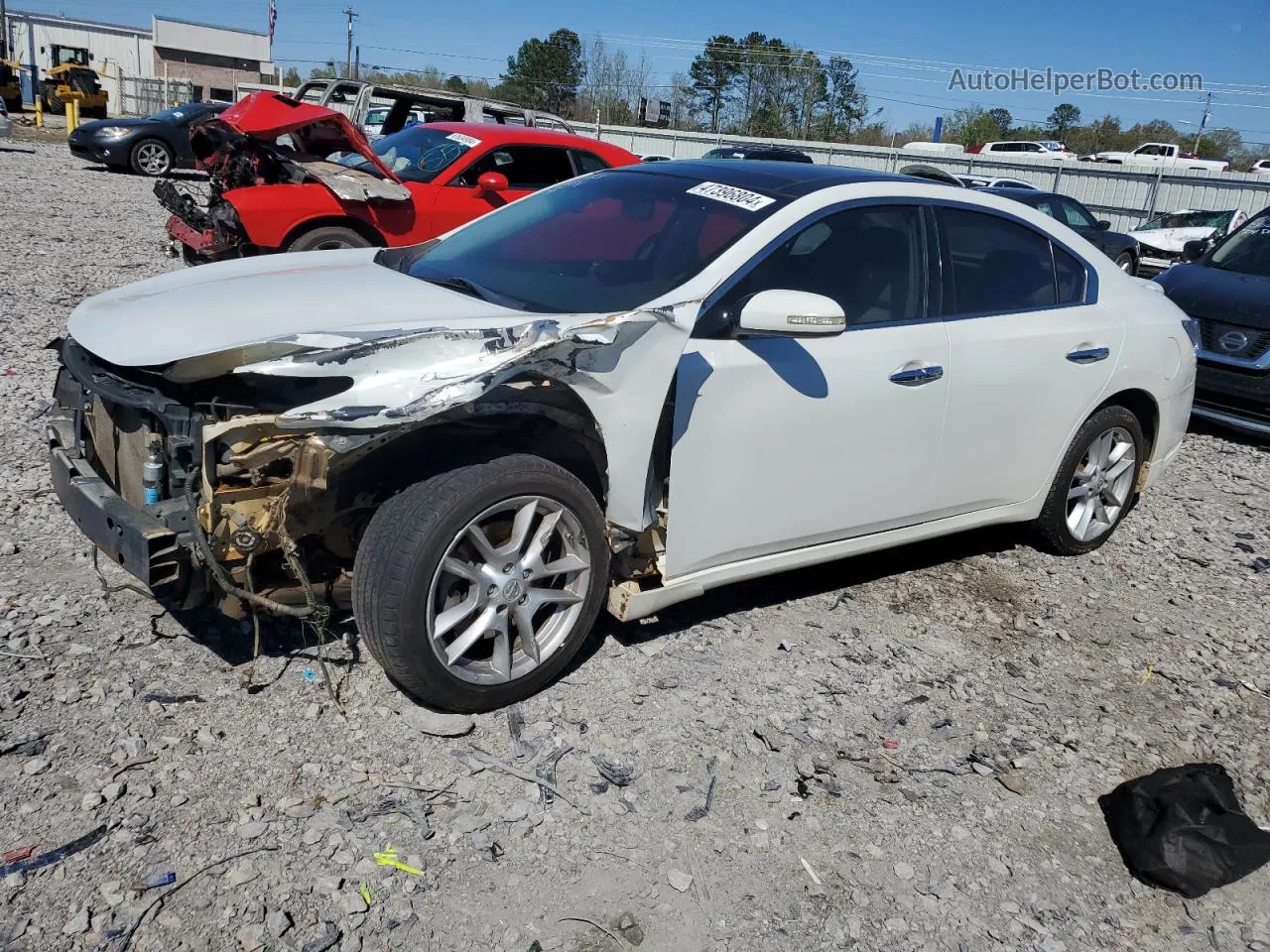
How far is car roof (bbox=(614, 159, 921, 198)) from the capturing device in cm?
391

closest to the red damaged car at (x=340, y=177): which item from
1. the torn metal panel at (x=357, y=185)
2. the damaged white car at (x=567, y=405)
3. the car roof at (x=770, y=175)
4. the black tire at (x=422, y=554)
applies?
the torn metal panel at (x=357, y=185)

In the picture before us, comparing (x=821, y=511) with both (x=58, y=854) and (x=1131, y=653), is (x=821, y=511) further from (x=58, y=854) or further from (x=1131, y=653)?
(x=58, y=854)

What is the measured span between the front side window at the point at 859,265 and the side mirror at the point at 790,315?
218 millimetres

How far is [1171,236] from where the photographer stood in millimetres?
21344

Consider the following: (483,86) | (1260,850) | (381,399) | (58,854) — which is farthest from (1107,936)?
(483,86)

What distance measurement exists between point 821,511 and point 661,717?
3.24 feet

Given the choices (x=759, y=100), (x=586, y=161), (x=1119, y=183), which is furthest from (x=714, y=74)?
(x=586, y=161)

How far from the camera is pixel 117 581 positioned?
12.9ft

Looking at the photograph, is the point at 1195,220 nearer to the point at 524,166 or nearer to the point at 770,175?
the point at 524,166

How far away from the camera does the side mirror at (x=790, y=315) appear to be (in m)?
3.27

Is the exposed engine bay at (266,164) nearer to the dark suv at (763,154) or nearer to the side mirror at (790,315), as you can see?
the side mirror at (790,315)

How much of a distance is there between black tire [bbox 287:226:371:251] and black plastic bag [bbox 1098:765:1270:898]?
7.57 metres

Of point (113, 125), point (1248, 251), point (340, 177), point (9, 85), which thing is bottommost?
point (1248, 251)

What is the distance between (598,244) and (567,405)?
96 centimetres
